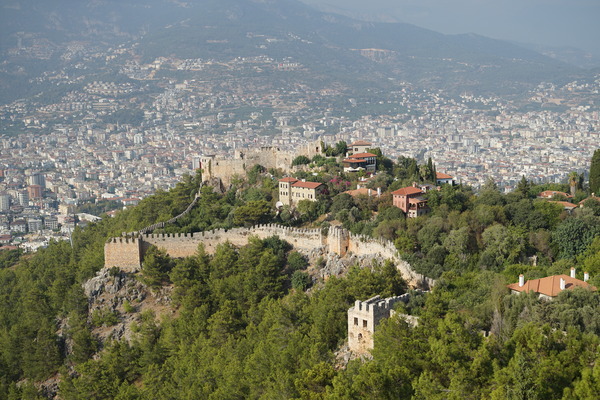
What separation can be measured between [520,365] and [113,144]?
152702 mm

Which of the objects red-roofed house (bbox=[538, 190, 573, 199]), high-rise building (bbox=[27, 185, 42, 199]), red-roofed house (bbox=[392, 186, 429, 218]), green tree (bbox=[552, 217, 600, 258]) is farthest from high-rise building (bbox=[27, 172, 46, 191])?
green tree (bbox=[552, 217, 600, 258])

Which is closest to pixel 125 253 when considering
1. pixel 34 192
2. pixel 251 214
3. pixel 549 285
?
pixel 251 214

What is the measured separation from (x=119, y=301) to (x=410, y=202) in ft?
45.9

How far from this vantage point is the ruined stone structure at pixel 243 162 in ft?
138

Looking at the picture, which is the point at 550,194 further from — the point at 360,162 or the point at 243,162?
the point at 243,162

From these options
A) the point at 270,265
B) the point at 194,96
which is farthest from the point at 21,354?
the point at 194,96

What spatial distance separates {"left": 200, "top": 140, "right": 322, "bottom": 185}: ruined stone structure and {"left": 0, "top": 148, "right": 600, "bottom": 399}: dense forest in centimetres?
72

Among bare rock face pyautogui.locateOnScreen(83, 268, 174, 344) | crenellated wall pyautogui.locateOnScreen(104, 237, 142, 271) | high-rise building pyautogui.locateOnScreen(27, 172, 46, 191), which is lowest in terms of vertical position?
high-rise building pyautogui.locateOnScreen(27, 172, 46, 191)

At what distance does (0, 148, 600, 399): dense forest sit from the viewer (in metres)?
18.5

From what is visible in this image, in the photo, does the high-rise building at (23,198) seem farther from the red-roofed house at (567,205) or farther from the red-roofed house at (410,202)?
the red-roofed house at (567,205)

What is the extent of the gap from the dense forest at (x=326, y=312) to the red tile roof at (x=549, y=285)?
754 millimetres

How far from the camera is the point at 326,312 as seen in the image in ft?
81.0

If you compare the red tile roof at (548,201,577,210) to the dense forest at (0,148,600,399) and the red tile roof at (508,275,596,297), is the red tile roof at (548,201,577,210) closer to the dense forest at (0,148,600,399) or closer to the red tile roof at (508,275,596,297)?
the dense forest at (0,148,600,399)

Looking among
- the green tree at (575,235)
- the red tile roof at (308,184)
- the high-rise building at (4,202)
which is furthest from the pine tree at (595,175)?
the high-rise building at (4,202)
